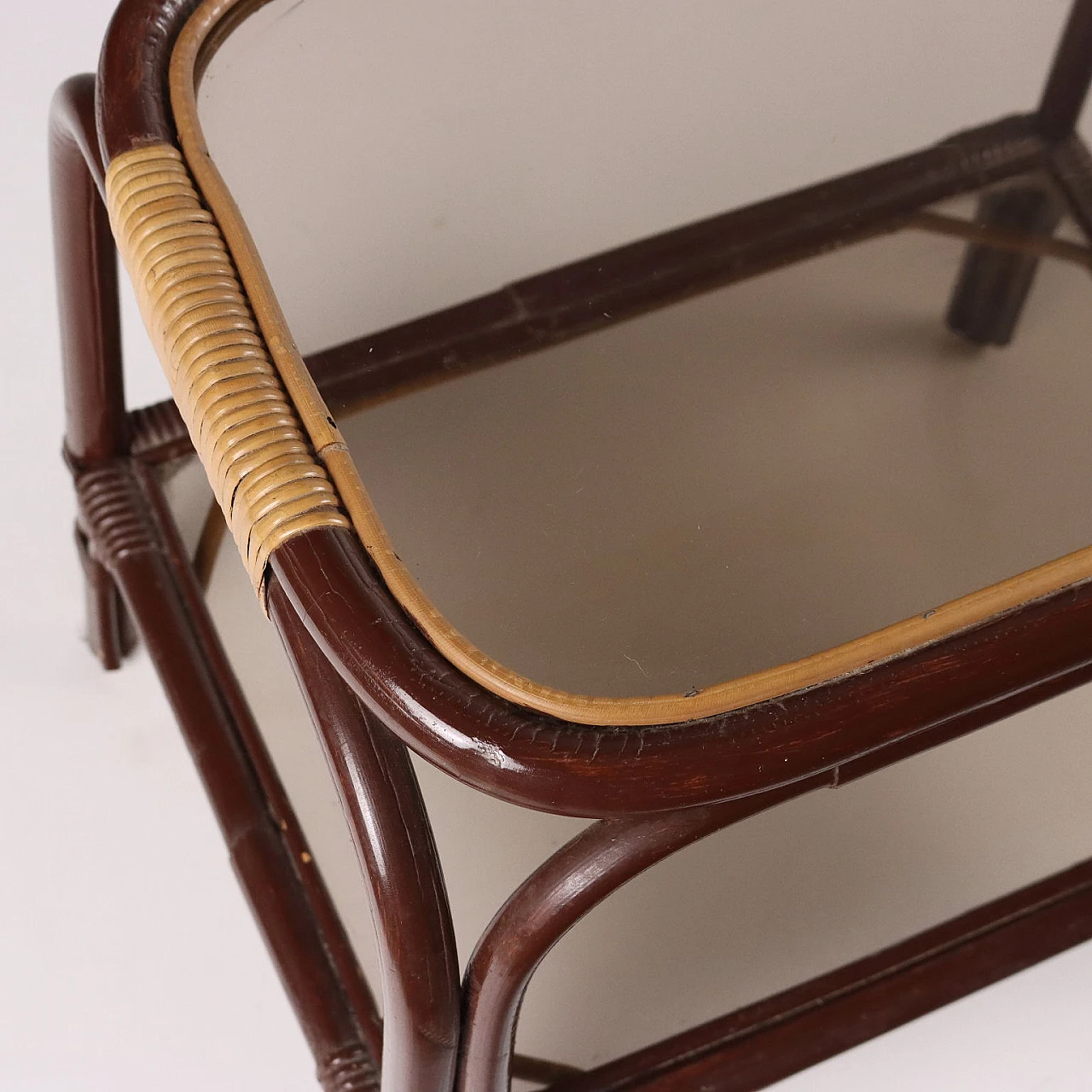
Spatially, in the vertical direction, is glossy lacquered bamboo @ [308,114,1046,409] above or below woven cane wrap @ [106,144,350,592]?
above

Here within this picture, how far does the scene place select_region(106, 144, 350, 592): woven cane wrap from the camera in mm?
493

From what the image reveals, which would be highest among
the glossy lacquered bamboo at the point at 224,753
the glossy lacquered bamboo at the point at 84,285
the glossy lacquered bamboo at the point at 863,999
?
the glossy lacquered bamboo at the point at 84,285

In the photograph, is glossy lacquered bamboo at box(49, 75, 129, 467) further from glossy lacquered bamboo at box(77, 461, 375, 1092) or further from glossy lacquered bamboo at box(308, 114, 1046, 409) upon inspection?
glossy lacquered bamboo at box(308, 114, 1046, 409)

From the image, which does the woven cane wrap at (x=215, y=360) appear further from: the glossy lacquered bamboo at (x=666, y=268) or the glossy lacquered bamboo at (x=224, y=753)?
the glossy lacquered bamboo at (x=224, y=753)

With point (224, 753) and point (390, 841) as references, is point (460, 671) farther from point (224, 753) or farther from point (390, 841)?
point (224, 753)

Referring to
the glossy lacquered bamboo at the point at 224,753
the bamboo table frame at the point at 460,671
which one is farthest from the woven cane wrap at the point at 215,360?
the glossy lacquered bamboo at the point at 224,753

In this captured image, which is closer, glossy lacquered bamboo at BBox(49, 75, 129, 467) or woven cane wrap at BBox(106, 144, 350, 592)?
woven cane wrap at BBox(106, 144, 350, 592)

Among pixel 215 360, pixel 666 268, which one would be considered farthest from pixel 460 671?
pixel 666 268

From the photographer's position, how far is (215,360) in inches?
20.4

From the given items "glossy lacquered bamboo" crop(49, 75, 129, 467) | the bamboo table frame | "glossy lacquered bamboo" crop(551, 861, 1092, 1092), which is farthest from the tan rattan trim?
"glossy lacquered bamboo" crop(551, 861, 1092, 1092)

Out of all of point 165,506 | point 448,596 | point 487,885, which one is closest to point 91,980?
point 165,506

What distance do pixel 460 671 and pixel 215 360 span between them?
0.51ft

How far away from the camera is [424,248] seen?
0.66 meters

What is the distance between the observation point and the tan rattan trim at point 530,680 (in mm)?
457
